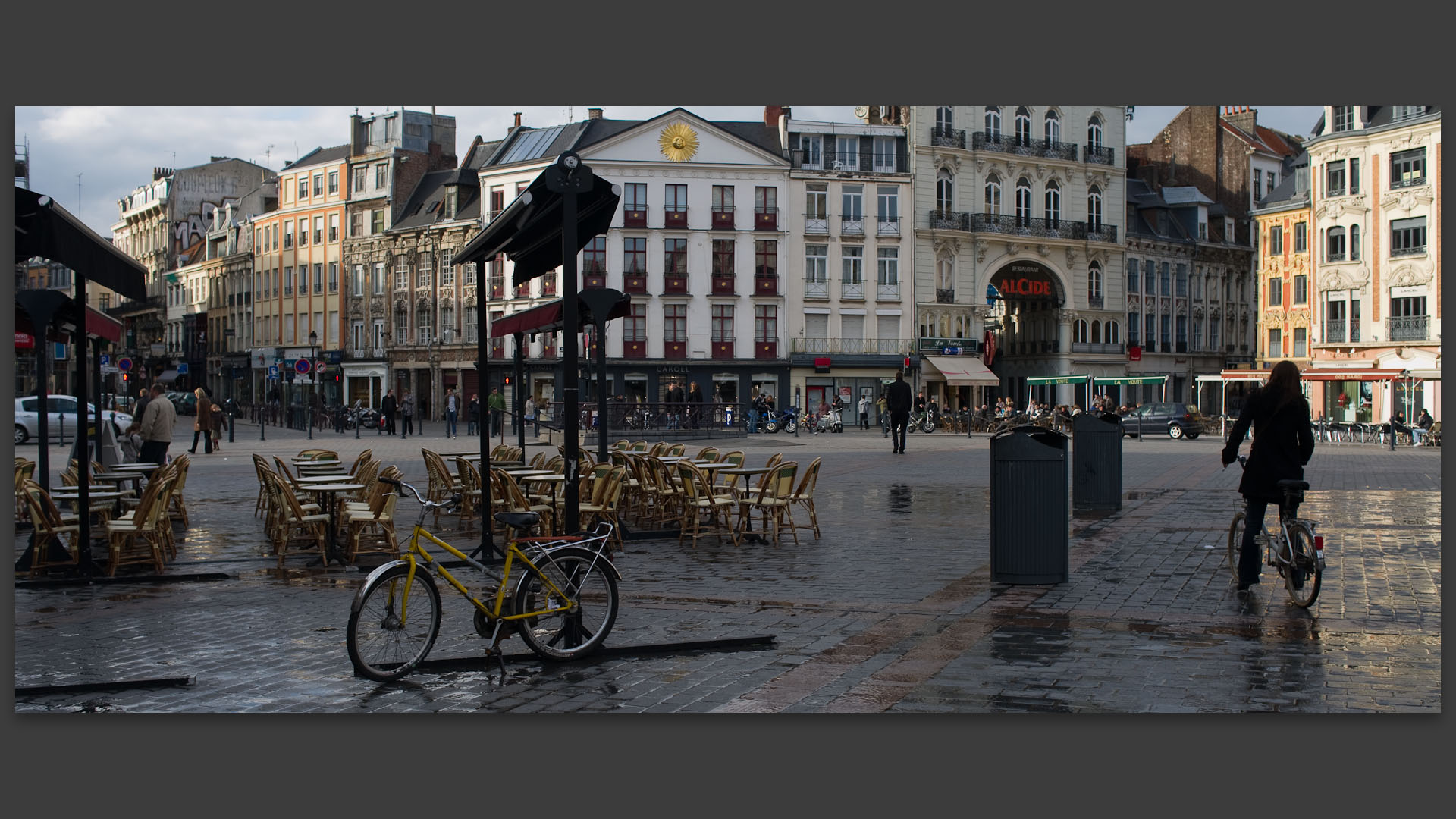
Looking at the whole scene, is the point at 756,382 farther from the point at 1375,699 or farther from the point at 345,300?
the point at 1375,699

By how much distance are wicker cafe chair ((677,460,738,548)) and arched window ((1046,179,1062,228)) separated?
55.8 meters

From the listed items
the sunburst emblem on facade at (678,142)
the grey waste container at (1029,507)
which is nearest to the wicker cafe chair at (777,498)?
the grey waste container at (1029,507)

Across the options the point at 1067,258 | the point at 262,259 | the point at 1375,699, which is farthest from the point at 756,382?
the point at 1375,699

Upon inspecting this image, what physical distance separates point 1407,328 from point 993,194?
3792 cm

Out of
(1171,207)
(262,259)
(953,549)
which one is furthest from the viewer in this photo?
(262,259)

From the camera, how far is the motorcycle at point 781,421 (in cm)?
4734

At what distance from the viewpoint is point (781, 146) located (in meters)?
63.9

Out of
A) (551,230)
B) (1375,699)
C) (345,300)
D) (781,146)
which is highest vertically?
(781,146)

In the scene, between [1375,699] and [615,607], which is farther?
[615,607]

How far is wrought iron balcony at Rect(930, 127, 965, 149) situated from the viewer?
205 feet

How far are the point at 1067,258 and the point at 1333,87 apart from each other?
204 feet

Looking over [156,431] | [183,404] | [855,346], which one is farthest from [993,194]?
[156,431]

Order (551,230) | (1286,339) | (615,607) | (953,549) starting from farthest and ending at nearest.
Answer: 1. (1286,339)
2. (953,549)
3. (551,230)
4. (615,607)

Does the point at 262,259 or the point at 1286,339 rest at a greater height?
the point at 262,259
